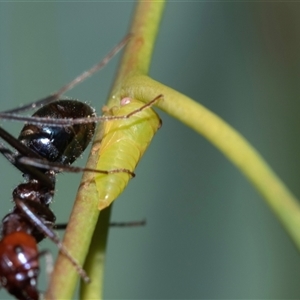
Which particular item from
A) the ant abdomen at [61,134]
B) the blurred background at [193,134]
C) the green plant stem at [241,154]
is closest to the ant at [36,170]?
the ant abdomen at [61,134]

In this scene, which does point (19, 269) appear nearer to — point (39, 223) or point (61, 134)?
point (39, 223)

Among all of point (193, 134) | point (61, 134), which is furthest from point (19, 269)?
point (193, 134)

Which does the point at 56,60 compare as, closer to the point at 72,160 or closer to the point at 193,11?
the point at 193,11

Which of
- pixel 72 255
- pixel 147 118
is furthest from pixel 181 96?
pixel 72 255

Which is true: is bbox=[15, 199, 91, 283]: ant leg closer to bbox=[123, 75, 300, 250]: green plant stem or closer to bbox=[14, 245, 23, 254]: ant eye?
bbox=[14, 245, 23, 254]: ant eye

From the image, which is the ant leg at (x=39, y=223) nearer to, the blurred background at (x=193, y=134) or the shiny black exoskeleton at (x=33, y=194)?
the shiny black exoskeleton at (x=33, y=194)

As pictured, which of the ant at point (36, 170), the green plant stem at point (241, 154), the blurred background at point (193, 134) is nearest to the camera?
the green plant stem at point (241, 154)

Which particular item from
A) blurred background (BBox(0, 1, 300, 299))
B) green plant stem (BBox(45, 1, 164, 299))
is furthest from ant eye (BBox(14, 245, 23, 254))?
blurred background (BBox(0, 1, 300, 299))
